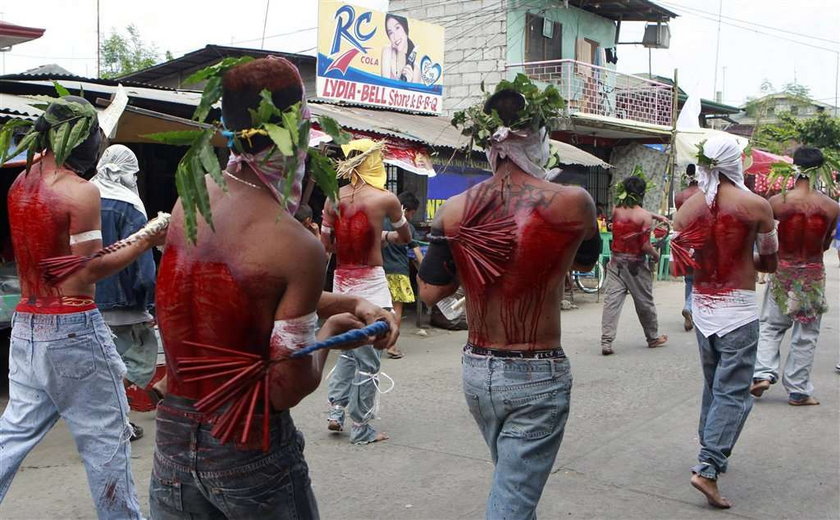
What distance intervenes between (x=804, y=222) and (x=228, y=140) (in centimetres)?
578

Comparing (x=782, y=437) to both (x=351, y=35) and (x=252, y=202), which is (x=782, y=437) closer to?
(x=252, y=202)

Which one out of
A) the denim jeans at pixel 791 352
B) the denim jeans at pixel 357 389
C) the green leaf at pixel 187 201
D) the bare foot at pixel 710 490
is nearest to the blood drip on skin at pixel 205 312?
the green leaf at pixel 187 201

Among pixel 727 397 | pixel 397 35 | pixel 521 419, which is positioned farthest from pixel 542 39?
pixel 521 419

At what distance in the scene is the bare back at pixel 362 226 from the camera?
6141mm

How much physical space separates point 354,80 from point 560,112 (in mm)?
10374

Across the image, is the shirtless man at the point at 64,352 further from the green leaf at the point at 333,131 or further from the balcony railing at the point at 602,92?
the balcony railing at the point at 602,92

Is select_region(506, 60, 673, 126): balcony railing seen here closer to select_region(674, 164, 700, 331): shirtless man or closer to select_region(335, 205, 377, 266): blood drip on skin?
select_region(674, 164, 700, 331): shirtless man

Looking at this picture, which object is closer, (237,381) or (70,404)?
(237,381)

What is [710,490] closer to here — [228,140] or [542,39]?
[228,140]

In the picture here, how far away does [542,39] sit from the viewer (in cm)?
2014

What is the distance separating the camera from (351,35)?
13438 millimetres

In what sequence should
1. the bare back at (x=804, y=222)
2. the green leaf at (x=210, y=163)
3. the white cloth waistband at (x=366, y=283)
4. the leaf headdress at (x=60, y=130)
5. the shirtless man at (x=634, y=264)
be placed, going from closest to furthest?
the green leaf at (x=210, y=163) → the leaf headdress at (x=60, y=130) → the white cloth waistband at (x=366, y=283) → the bare back at (x=804, y=222) → the shirtless man at (x=634, y=264)

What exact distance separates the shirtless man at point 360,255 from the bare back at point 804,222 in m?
3.10

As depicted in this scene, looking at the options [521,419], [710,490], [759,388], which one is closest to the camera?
[521,419]
